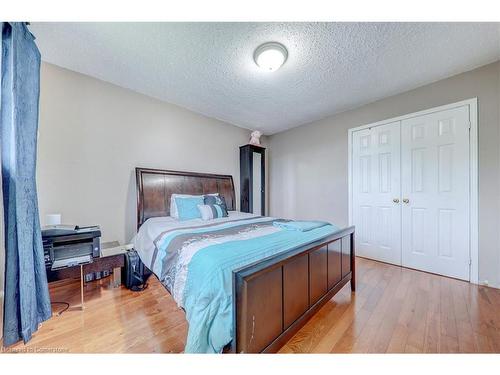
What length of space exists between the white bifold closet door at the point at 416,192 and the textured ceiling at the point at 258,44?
61cm

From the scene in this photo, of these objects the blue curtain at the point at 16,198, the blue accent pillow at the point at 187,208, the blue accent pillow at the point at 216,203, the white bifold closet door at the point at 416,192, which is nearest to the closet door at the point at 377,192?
the white bifold closet door at the point at 416,192

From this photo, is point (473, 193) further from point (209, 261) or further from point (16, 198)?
point (16, 198)

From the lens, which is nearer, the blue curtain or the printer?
the blue curtain

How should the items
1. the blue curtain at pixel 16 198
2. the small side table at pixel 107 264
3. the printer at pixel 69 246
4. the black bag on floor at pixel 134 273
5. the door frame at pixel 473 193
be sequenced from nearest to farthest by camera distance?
1. the blue curtain at pixel 16 198
2. the printer at pixel 69 246
3. the small side table at pixel 107 264
4. the black bag on floor at pixel 134 273
5. the door frame at pixel 473 193

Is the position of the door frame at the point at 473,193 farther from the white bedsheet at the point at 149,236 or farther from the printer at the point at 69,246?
the printer at the point at 69,246

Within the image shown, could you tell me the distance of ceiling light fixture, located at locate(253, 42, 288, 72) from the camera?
192 centimetres

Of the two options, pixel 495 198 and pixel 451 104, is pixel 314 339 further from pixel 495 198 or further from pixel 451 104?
pixel 451 104

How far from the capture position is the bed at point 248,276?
107 centimetres

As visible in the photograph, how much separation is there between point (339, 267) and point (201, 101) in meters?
2.90

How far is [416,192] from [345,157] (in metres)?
1.13

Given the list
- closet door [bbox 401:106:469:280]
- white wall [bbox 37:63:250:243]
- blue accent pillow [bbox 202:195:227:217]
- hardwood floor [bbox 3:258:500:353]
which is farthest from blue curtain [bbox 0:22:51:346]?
closet door [bbox 401:106:469:280]

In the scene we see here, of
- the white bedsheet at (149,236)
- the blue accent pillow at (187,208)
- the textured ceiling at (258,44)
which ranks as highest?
the textured ceiling at (258,44)

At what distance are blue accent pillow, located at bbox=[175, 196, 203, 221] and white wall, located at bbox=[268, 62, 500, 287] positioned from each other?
228cm

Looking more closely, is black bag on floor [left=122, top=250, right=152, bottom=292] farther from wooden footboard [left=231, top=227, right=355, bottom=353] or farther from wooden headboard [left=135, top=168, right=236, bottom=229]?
wooden footboard [left=231, top=227, right=355, bottom=353]
